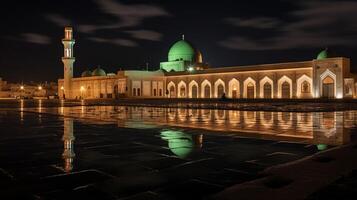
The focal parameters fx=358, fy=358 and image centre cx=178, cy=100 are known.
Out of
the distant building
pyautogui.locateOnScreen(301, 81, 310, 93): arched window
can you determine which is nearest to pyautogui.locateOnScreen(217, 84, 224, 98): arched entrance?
pyautogui.locateOnScreen(301, 81, 310, 93): arched window

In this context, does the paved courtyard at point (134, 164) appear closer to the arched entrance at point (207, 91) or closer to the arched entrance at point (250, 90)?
the arched entrance at point (250, 90)

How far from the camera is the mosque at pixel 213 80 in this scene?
1446 inches

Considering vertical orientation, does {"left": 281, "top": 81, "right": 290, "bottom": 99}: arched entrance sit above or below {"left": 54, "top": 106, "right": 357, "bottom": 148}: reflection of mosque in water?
above

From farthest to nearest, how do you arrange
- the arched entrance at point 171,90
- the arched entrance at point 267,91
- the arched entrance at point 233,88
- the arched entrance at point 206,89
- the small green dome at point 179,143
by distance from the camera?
the arched entrance at point 171,90 < the arched entrance at point 206,89 < the arched entrance at point 233,88 < the arched entrance at point 267,91 < the small green dome at point 179,143

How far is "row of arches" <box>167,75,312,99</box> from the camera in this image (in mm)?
39531

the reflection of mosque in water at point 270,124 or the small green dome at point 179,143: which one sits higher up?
the reflection of mosque in water at point 270,124

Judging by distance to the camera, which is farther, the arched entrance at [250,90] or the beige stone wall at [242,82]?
the arched entrance at [250,90]

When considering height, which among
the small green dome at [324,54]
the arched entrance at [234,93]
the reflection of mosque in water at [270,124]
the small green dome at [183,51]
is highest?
the small green dome at [183,51]

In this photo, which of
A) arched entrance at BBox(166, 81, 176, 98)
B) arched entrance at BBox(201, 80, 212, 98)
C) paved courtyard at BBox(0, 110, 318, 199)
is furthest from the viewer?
arched entrance at BBox(166, 81, 176, 98)

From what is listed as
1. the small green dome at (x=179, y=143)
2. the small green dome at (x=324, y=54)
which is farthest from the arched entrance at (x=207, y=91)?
the small green dome at (x=179, y=143)

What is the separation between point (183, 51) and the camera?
58531 millimetres

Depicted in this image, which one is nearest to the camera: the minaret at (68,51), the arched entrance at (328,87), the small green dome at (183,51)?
the arched entrance at (328,87)

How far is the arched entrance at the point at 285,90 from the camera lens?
40656mm

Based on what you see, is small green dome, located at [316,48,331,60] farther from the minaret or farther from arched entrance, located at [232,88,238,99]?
the minaret
